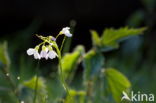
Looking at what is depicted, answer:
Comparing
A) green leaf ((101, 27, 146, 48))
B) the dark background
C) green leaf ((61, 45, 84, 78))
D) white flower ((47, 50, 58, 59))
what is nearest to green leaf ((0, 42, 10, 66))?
green leaf ((61, 45, 84, 78))

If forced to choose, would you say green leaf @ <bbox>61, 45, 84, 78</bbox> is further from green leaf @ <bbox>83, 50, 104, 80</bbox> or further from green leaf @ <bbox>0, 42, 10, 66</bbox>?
green leaf @ <bbox>0, 42, 10, 66</bbox>

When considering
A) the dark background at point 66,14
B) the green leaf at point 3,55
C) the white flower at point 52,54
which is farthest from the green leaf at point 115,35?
the dark background at point 66,14

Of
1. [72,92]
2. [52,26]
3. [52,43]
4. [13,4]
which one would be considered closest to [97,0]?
[52,26]

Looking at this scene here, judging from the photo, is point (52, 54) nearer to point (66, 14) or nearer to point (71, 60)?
point (71, 60)

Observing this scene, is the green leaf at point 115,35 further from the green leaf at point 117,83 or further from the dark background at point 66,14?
the dark background at point 66,14

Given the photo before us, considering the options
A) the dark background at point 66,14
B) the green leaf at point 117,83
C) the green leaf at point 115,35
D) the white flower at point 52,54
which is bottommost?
the white flower at point 52,54

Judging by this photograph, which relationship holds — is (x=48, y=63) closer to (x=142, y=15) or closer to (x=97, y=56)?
(x=142, y=15)
